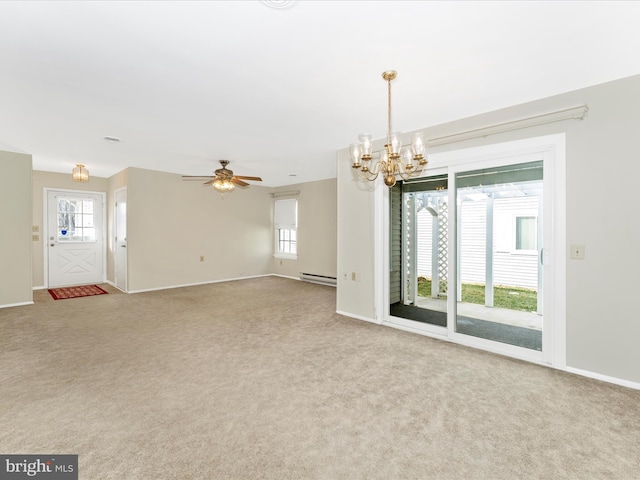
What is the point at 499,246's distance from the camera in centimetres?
381

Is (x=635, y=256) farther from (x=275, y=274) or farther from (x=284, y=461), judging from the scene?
(x=275, y=274)

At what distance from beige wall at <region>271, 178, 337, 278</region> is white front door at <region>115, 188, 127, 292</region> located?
3757mm

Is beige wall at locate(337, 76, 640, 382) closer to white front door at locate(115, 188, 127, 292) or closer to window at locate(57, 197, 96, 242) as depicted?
white front door at locate(115, 188, 127, 292)

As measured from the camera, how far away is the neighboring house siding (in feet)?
11.8

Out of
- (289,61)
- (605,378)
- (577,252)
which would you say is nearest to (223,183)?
(289,61)

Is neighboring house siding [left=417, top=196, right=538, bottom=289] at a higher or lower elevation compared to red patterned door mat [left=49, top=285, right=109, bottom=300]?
higher

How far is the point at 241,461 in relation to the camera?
167 cm

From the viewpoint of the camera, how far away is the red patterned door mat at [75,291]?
18.9 feet

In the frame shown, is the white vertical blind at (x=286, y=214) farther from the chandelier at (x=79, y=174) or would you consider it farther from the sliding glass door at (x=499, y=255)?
the sliding glass door at (x=499, y=255)

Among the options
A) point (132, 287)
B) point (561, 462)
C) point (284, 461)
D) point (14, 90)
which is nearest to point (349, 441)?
point (284, 461)

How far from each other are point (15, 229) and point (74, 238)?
1908 millimetres

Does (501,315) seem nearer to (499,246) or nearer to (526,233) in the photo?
(499,246)

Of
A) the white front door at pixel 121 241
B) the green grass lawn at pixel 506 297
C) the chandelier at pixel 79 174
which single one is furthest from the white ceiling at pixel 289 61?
the white front door at pixel 121 241

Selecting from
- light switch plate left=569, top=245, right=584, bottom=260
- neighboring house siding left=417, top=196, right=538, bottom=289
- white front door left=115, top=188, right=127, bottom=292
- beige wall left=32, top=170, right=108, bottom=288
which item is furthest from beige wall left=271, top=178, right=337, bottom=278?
beige wall left=32, top=170, right=108, bottom=288
